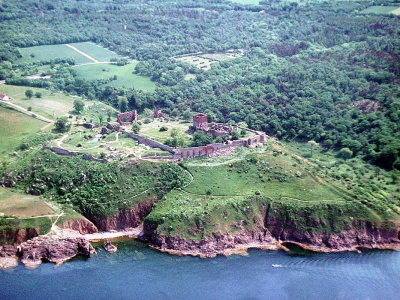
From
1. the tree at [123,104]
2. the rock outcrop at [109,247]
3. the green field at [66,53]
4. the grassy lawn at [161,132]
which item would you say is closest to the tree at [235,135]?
the grassy lawn at [161,132]

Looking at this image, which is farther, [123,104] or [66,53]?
[66,53]

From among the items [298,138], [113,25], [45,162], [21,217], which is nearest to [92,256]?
[21,217]

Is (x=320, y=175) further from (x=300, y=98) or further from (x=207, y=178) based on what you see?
(x=300, y=98)

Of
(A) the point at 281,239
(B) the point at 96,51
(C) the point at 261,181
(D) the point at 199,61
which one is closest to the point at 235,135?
(C) the point at 261,181

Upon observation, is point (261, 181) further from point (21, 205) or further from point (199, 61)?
point (199, 61)

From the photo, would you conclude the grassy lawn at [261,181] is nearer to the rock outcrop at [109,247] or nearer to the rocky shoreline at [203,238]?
the rocky shoreline at [203,238]
